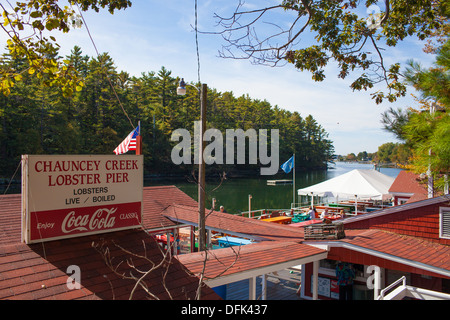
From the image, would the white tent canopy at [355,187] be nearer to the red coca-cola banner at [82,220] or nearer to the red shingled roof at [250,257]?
the red shingled roof at [250,257]

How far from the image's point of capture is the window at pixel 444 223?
379 inches

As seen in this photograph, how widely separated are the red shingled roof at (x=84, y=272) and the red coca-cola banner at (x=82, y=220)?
0.11 metres

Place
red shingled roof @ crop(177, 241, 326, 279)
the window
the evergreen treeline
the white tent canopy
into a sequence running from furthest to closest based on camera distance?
the evergreen treeline → the white tent canopy → the window → red shingled roof @ crop(177, 241, 326, 279)

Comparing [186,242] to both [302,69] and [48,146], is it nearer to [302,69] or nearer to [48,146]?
[302,69]

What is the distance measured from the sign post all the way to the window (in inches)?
308

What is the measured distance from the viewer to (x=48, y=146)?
4747 cm

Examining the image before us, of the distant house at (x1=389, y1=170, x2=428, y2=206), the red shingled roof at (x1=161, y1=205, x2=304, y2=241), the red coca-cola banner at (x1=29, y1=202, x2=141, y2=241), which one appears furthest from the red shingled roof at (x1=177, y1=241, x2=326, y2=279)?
the distant house at (x1=389, y1=170, x2=428, y2=206)

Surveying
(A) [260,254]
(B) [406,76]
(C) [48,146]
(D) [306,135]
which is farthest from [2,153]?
(D) [306,135]

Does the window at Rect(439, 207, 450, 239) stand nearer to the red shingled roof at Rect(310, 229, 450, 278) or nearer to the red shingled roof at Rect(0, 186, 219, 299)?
the red shingled roof at Rect(310, 229, 450, 278)

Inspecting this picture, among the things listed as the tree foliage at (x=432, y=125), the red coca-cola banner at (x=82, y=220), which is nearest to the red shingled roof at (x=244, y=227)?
the red coca-cola banner at (x=82, y=220)

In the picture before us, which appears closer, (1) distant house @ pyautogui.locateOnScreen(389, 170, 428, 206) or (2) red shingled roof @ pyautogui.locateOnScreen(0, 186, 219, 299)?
(2) red shingled roof @ pyautogui.locateOnScreen(0, 186, 219, 299)

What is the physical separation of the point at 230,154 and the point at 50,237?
5983cm

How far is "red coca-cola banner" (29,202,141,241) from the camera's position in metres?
5.15

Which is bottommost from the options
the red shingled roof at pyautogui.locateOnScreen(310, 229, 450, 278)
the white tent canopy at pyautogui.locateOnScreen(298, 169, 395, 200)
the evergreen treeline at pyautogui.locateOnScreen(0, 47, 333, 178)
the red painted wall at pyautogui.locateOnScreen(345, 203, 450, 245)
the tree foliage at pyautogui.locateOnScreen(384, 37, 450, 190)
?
the red shingled roof at pyautogui.locateOnScreen(310, 229, 450, 278)
